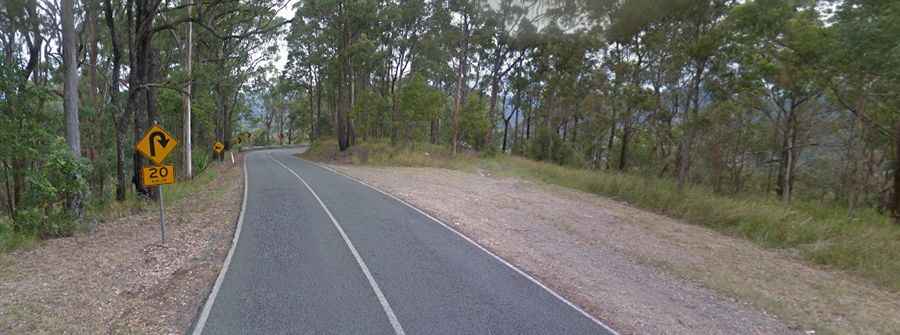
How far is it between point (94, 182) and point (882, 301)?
2613 centimetres

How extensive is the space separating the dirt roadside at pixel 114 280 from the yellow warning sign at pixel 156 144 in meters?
1.62

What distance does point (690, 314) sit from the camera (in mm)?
4902

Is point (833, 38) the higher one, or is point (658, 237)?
point (833, 38)

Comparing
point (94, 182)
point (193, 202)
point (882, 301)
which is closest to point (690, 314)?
point (882, 301)

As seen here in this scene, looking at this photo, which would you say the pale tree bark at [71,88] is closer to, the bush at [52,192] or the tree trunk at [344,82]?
the bush at [52,192]

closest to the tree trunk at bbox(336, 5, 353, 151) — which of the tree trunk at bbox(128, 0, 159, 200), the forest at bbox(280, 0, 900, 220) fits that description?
the forest at bbox(280, 0, 900, 220)

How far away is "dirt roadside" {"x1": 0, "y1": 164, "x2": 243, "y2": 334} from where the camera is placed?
4188mm

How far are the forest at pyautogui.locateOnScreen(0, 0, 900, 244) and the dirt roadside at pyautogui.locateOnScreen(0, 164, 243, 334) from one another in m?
2.12

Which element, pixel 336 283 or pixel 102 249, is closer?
pixel 336 283

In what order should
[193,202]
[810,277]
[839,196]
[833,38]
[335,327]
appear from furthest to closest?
[839,196] → [193,202] → [833,38] → [810,277] → [335,327]

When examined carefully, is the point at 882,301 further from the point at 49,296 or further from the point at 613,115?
the point at 613,115

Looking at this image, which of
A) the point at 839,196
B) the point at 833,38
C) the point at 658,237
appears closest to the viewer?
the point at 658,237

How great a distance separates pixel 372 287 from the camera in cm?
524

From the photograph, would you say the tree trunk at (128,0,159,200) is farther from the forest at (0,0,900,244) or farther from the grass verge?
the grass verge
